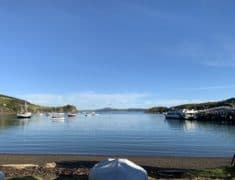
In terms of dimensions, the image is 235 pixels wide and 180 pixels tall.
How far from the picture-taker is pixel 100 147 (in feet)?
169

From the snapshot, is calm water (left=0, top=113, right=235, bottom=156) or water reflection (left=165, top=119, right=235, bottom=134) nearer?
calm water (left=0, top=113, right=235, bottom=156)

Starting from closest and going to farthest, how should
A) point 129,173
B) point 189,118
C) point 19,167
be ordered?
point 129,173
point 19,167
point 189,118

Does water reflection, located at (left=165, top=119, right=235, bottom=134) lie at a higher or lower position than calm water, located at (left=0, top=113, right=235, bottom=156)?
higher

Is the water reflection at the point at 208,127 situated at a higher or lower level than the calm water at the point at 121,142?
higher

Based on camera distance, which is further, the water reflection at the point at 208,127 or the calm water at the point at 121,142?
the water reflection at the point at 208,127

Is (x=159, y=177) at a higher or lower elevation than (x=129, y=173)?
lower

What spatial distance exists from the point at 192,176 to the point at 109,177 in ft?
30.8

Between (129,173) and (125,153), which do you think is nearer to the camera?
(129,173)

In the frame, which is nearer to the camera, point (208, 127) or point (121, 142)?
point (121, 142)

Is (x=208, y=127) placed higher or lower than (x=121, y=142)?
higher

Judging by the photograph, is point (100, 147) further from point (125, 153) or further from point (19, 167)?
point (19, 167)

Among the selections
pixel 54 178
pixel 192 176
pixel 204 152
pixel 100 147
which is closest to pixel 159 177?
pixel 192 176

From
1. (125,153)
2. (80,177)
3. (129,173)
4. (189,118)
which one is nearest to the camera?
(129,173)

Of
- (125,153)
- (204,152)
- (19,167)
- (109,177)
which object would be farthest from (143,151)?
(109,177)
